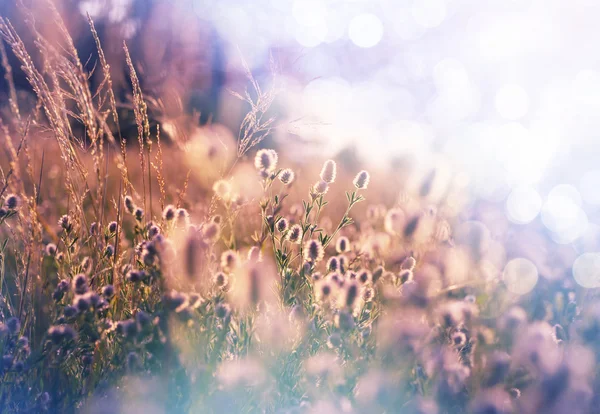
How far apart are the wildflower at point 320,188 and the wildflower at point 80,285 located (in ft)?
2.58

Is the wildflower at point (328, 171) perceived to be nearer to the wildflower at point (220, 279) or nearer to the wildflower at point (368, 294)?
the wildflower at point (368, 294)

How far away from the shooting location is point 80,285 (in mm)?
1478

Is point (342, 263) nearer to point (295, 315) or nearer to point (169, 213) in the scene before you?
point (295, 315)

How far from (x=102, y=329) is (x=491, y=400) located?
999 mm

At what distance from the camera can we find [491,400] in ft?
3.88

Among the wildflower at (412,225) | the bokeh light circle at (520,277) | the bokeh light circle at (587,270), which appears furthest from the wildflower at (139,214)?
the bokeh light circle at (587,270)

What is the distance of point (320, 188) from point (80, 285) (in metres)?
0.85

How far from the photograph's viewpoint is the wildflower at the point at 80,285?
1.46m

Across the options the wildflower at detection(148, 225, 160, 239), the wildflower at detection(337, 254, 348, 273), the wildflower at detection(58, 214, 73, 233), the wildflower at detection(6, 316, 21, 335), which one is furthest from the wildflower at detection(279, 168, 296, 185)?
the wildflower at detection(6, 316, 21, 335)

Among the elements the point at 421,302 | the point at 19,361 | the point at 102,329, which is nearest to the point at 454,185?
the point at 421,302

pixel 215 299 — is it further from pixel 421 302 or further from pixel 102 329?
pixel 421 302

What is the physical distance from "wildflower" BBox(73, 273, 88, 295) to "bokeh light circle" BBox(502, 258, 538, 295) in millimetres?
1405

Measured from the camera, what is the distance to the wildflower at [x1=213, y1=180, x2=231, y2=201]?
67.6 inches

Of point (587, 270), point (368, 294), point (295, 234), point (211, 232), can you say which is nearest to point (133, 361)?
point (211, 232)
